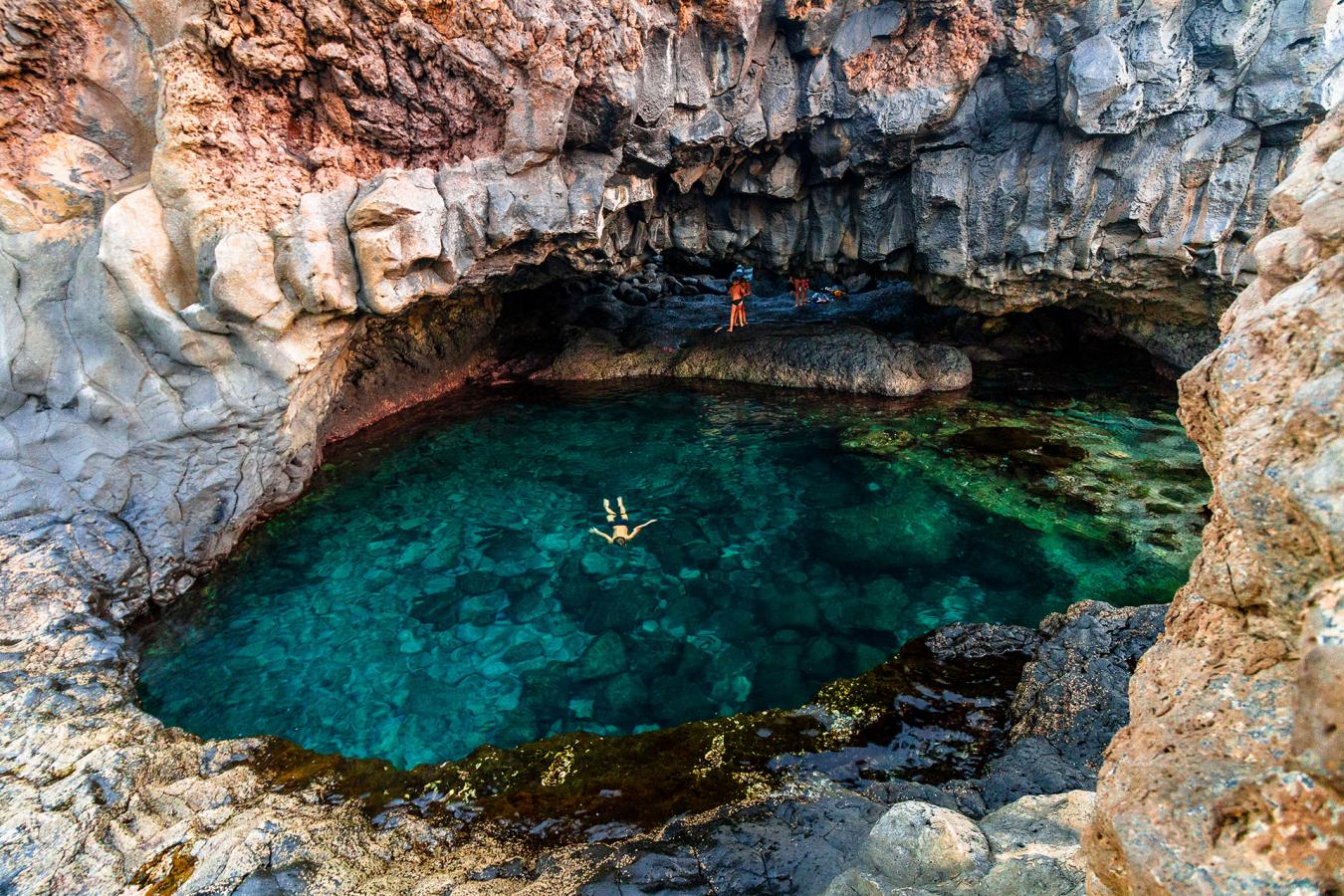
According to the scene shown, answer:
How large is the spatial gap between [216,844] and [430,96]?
27.9ft

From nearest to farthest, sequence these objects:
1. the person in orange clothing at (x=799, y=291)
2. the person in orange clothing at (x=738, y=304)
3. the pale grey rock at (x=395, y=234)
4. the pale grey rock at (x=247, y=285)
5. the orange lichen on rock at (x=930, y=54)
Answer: the pale grey rock at (x=247, y=285) → the pale grey rock at (x=395, y=234) → the orange lichen on rock at (x=930, y=54) → the person in orange clothing at (x=738, y=304) → the person in orange clothing at (x=799, y=291)

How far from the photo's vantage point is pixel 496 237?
32.8 ft

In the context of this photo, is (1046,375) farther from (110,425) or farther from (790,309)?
(110,425)

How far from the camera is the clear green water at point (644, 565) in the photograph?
6.70 meters

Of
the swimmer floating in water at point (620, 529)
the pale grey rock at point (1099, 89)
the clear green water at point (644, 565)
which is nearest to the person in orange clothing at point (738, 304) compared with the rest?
the clear green water at point (644, 565)

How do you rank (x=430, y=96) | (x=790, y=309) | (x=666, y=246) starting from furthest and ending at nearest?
(x=790, y=309), (x=666, y=246), (x=430, y=96)

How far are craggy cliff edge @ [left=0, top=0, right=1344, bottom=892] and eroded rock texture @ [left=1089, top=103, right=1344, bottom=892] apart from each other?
13mm

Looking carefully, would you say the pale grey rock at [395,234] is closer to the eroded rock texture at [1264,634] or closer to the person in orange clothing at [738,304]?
the eroded rock texture at [1264,634]

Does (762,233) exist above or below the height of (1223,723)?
above

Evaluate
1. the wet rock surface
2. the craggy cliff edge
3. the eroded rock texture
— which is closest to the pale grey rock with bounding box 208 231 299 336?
the craggy cliff edge

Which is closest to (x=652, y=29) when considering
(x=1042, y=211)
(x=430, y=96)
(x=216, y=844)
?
(x=430, y=96)

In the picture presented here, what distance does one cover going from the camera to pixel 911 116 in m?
11.9

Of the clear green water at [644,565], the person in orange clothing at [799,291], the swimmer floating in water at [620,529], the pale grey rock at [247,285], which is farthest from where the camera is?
the person in orange clothing at [799,291]

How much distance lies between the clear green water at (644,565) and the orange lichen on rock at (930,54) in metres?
6.09
